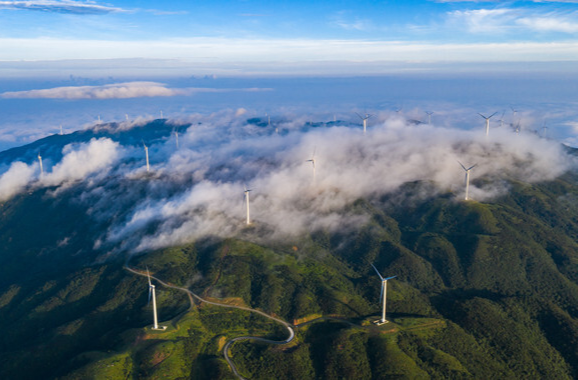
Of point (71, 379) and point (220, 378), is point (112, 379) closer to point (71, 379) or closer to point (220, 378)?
point (71, 379)

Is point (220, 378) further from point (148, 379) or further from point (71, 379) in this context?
point (71, 379)

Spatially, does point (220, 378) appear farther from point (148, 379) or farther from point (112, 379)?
point (112, 379)

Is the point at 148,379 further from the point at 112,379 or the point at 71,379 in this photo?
the point at 71,379

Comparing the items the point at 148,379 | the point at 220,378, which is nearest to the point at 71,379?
the point at 148,379

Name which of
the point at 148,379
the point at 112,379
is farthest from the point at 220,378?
the point at 112,379
